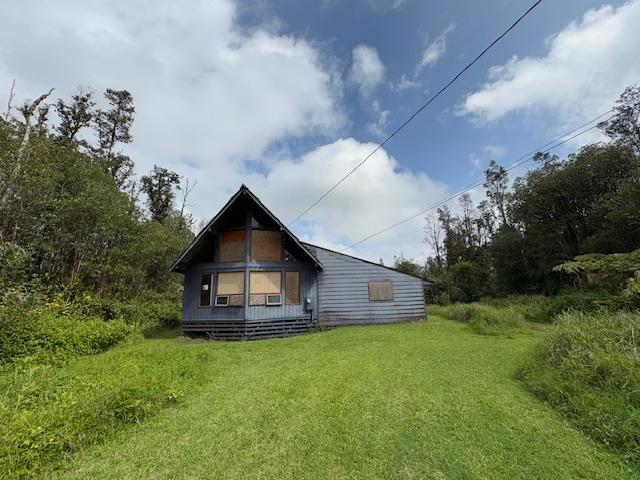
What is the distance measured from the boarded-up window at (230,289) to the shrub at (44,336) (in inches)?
139

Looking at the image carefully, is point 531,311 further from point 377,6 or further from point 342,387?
point 377,6

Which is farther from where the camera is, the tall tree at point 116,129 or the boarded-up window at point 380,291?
the tall tree at point 116,129

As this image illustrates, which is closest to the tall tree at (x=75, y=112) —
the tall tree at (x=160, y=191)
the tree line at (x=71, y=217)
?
the tree line at (x=71, y=217)

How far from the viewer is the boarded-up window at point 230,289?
10.7m

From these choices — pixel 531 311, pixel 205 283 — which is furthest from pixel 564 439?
pixel 531 311

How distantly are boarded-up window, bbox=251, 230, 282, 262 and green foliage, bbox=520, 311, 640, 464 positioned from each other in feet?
27.9

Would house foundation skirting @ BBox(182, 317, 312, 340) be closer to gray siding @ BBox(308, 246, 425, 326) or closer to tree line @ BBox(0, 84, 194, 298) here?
gray siding @ BBox(308, 246, 425, 326)

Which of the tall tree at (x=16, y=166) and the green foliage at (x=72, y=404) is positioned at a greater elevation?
the tall tree at (x=16, y=166)

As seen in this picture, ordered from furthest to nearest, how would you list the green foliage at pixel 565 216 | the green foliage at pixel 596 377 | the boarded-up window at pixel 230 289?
the green foliage at pixel 565 216 < the boarded-up window at pixel 230 289 < the green foliage at pixel 596 377

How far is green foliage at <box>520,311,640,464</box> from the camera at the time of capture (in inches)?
117

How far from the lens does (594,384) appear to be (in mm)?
3785

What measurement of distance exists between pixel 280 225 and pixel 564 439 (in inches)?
362

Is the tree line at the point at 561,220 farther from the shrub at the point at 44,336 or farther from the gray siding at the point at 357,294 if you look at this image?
the shrub at the point at 44,336

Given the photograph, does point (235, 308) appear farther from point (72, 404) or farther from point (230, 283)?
point (72, 404)
